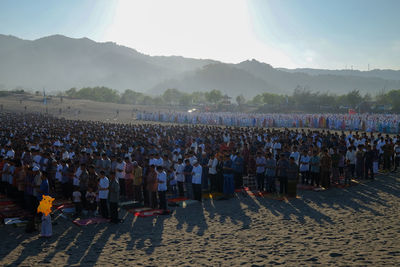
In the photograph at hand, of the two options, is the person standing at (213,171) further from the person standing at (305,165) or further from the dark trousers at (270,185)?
the person standing at (305,165)

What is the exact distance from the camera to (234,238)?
827 centimetres

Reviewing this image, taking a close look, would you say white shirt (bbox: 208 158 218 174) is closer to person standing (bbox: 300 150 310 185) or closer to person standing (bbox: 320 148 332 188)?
person standing (bbox: 300 150 310 185)

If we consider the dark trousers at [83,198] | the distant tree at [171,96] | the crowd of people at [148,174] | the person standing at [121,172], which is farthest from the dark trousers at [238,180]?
the distant tree at [171,96]

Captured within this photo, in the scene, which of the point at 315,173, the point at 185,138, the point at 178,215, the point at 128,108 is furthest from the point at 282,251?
the point at 128,108

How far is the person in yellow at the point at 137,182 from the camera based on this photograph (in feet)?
36.9

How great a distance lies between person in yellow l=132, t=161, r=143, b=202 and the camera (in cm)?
1126

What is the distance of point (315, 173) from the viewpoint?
13.3 metres

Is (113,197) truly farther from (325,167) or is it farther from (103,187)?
(325,167)

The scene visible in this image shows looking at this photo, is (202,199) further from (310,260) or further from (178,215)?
(310,260)

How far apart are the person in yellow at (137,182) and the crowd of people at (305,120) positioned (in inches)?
1244

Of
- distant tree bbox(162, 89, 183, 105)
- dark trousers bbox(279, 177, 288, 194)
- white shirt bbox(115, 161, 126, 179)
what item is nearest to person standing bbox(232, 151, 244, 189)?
dark trousers bbox(279, 177, 288, 194)

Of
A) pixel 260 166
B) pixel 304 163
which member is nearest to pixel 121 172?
pixel 260 166

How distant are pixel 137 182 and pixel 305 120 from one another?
120ft

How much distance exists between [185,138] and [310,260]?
48.5ft
